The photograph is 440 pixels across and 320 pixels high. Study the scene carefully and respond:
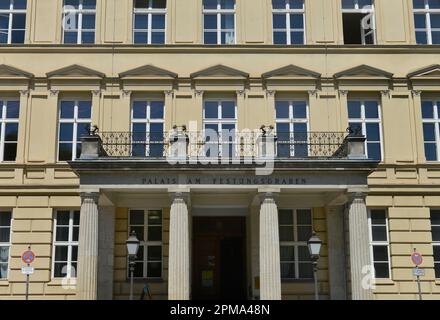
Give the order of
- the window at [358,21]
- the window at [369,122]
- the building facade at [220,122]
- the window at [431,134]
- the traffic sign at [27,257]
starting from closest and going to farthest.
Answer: the traffic sign at [27,257] < the building facade at [220,122] < the window at [369,122] < the window at [431,134] < the window at [358,21]

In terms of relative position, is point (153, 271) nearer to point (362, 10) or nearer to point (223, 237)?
point (223, 237)

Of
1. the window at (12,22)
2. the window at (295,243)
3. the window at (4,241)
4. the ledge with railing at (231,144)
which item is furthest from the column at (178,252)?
the window at (12,22)

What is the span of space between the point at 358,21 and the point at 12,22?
513 inches

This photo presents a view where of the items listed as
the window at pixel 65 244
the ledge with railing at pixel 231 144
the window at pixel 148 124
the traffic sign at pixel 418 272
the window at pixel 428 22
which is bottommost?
the traffic sign at pixel 418 272

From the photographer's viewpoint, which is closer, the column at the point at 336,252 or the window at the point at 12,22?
the column at the point at 336,252

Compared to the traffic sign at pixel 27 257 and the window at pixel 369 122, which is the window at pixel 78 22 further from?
the window at pixel 369 122

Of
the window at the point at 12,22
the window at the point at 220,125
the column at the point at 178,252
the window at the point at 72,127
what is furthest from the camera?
the window at the point at 12,22

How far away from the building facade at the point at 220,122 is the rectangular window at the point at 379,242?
0.05m

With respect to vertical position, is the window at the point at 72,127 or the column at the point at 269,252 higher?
the window at the point at 72,127

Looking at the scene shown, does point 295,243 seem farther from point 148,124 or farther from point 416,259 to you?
point 148,124

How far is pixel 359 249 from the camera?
1883 cm

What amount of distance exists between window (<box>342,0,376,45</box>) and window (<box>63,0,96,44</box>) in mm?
9533

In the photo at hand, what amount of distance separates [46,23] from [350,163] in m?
12.3

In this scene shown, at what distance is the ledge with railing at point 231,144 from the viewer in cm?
1939
